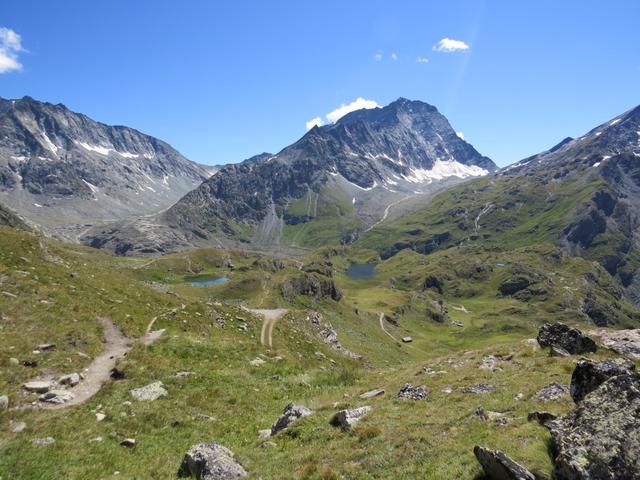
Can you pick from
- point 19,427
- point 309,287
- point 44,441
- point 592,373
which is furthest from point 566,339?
point 309,287

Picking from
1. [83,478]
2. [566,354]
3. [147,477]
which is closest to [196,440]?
[147,477]

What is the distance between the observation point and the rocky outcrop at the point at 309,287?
153 metres

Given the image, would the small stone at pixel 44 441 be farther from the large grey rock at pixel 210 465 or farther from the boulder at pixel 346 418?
the boulder at pixel 346 418

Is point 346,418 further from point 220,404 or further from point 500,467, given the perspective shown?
point 220,404

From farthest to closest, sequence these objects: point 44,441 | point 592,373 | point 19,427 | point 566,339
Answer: point 566,339, point 19,427, point 44,441, point 592,373

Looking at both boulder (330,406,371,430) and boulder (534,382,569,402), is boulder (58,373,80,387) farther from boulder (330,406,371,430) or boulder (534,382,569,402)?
boulder (534,382,569,402)

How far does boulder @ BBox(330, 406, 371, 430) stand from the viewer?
58.0ft

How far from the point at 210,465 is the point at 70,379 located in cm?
1354

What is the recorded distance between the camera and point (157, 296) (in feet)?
165

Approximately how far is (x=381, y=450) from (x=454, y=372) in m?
13.0

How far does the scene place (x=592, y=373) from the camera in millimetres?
14680

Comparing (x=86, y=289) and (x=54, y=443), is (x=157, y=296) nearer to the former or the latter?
(x=86, y=289)

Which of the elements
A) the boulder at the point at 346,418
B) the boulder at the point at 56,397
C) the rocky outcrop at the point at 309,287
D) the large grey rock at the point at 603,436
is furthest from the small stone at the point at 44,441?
the rocky outcrop at the point at 309,287

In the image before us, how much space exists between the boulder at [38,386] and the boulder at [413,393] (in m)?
18.4
